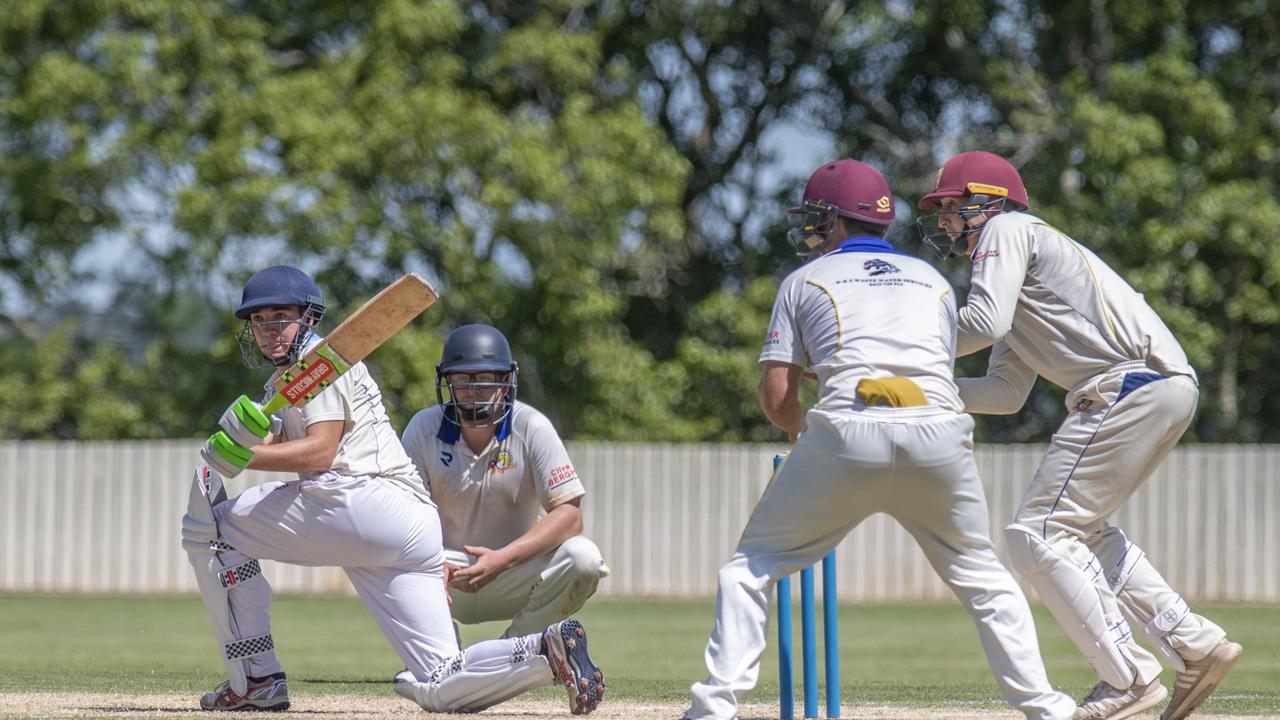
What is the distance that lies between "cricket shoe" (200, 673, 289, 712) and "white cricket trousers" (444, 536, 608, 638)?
3.23ft

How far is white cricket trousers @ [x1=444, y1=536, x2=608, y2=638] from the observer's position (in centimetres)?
693

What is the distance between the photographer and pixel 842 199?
5.23m

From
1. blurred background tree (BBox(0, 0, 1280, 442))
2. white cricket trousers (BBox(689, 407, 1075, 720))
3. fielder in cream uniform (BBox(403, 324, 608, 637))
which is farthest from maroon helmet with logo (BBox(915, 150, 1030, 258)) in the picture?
blurred background tree (BBox(0, 0, 1280, 442))

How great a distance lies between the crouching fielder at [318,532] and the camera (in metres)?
6.00

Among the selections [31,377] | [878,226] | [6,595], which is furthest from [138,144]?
[878,226]

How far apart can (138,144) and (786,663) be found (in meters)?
15.9

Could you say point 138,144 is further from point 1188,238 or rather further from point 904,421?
point 904,421

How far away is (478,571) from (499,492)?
489 millimetres

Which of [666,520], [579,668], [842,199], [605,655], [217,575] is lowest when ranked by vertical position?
[666,520]

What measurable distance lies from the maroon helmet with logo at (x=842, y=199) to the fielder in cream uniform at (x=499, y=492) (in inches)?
73.6

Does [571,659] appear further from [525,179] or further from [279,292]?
[525,179]

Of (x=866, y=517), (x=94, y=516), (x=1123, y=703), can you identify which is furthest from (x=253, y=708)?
(x=94, y=516)

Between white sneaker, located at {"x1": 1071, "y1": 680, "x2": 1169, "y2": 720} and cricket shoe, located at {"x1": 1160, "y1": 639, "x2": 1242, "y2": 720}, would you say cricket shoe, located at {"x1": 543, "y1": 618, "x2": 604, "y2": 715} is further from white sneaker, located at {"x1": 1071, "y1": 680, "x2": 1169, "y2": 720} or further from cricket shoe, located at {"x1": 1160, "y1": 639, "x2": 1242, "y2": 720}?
cricket shoe, located at {"x1": 1160, "y1": 639, "x2": 1242, "y2": 720}

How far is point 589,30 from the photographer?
21828mm
